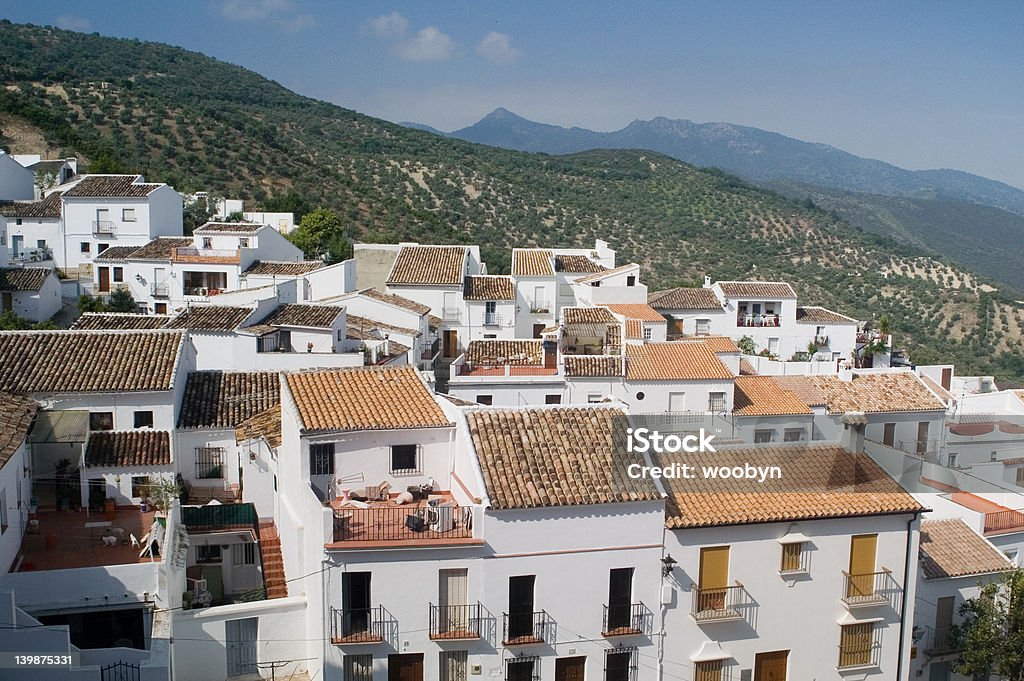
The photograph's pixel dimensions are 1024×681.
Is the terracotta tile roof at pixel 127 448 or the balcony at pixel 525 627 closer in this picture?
the balcony at pixel 525 627

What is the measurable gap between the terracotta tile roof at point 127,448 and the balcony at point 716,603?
11252 millimetres

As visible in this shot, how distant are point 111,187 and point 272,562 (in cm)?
3055

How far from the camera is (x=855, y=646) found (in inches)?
621

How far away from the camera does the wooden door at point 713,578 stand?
14828 millimetres

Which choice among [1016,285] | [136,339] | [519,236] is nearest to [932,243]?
[1016,285]

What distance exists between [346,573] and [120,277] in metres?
29.1

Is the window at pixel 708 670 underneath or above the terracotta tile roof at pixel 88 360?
underneath

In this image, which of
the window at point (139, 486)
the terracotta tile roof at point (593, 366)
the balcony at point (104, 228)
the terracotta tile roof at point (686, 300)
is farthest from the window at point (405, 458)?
the balcony at point (104, 228)

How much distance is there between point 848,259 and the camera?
3260 inches

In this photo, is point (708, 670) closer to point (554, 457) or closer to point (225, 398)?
point (554, 457)

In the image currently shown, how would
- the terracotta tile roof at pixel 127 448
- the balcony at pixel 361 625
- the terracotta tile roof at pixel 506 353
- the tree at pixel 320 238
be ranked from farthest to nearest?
the tree at pixel 320 238 < the terracotta tile roof at pixel 506 353 < the terracotta tile roof at pixel 127 448 < the balcony at pixel 361 625

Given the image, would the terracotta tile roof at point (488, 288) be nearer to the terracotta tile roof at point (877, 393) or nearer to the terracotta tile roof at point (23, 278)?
the terracotta tile roof at point (877, 393)

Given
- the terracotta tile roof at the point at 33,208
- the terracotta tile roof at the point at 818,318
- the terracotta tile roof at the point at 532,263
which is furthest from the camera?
the terracotta tile roof at the point at 818,318

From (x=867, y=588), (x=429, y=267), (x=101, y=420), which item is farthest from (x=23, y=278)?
(x=867, y=588)
